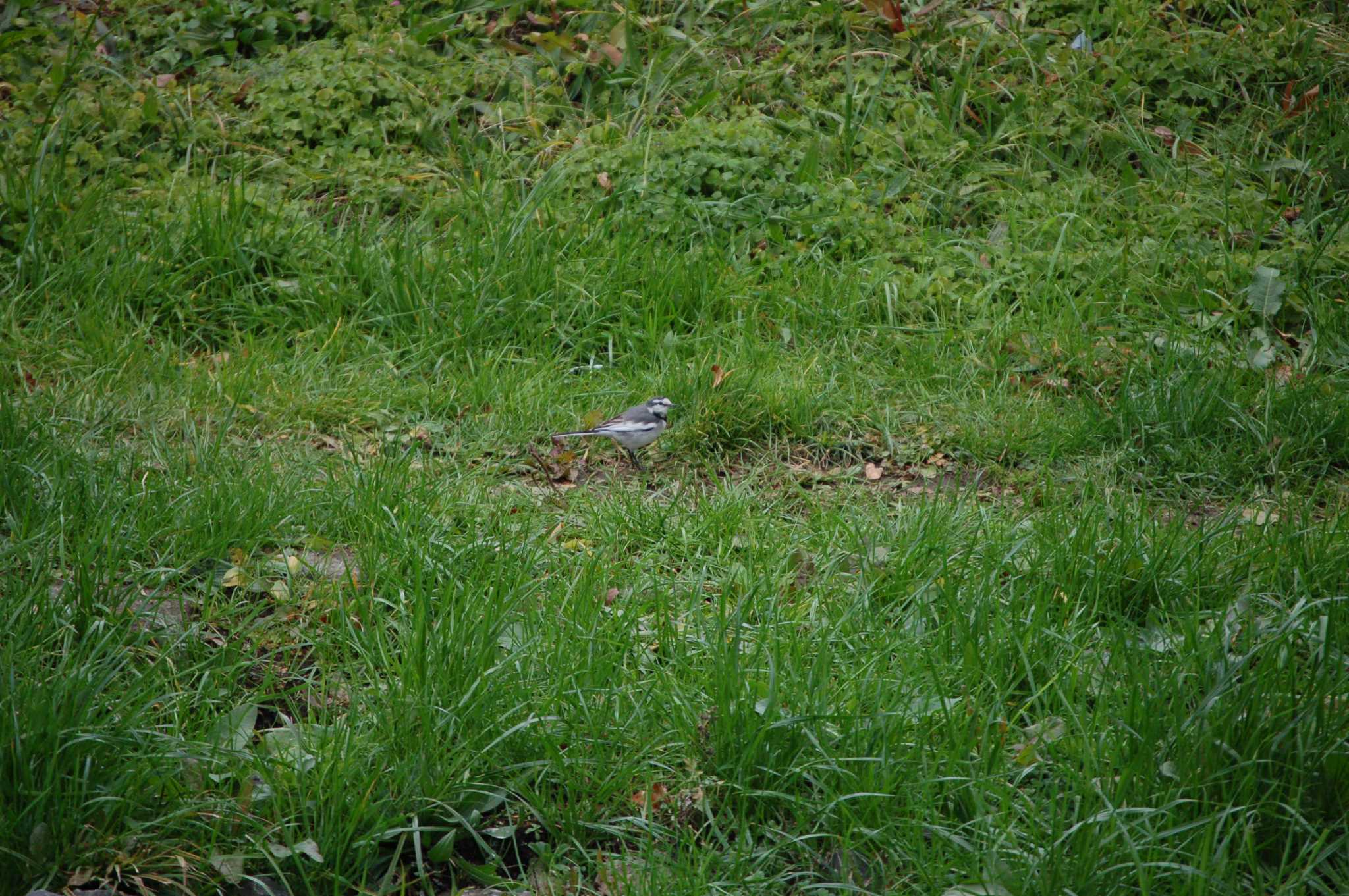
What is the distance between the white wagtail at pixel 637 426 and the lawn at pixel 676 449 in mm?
183

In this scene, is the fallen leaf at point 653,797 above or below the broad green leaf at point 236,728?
below

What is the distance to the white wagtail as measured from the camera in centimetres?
475

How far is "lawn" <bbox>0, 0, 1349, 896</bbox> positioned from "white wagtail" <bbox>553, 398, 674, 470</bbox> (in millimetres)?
183

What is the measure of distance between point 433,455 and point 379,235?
1.79 m

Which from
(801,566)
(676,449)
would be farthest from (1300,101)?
(801,566)

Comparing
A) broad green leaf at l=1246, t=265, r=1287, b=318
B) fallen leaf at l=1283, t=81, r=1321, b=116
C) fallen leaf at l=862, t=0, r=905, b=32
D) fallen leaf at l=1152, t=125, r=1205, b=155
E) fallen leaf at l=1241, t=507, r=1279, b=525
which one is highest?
fallen leaf at l=862, t=0, r=905, b=32

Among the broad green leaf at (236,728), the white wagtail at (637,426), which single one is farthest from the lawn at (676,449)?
the white wagtail at (637,426)

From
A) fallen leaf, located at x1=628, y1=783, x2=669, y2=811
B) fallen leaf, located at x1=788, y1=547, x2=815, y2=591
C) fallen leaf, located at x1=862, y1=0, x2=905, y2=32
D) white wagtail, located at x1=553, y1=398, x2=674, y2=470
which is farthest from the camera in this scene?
fallen leaf, located at x1=862, y1=0, x2=905, y2=32

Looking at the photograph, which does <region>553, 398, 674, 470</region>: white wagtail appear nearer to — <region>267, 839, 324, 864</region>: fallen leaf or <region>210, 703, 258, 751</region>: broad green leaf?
<region>210, 703, 258, 751</region>: broad green leaf

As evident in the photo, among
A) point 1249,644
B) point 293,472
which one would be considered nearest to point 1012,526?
point 1249,644

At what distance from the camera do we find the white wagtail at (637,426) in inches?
187

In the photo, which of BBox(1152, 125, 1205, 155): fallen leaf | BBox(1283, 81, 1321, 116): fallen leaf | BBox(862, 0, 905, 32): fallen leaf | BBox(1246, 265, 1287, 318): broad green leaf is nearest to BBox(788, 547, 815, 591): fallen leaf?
BBox(1246, 265, 1287, 318): broad green leaf

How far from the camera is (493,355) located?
17.8ft

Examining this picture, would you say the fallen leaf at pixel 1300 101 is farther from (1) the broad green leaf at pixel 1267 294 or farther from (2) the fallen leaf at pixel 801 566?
(2) the fallen leaf at pixel 801 566
